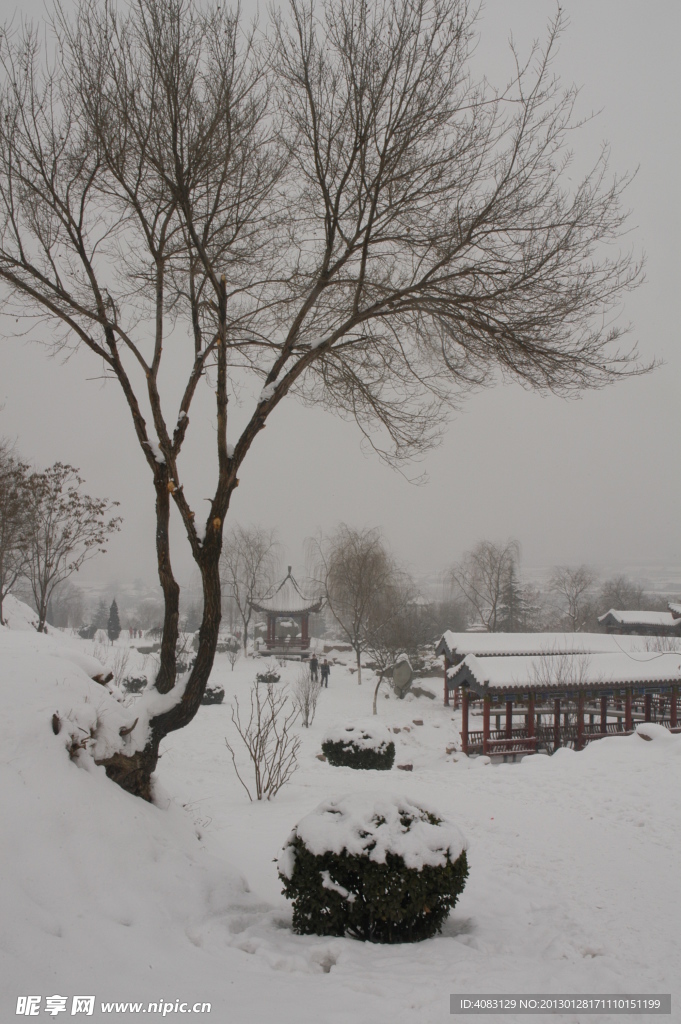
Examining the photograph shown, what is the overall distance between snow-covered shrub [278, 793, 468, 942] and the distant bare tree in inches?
2391

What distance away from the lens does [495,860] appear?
598 centimetres

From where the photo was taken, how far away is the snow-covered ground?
116 inches

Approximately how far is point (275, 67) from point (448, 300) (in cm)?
245

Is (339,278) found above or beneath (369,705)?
above

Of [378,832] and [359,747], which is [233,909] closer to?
[378,832]

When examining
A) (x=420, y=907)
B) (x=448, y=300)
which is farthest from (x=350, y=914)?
(x=448, y=300)

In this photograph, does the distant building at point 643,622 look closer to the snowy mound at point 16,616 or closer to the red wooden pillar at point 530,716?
the red wooden pillar at point 530,716

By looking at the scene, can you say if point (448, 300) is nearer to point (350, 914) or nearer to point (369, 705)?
point (350, 914)

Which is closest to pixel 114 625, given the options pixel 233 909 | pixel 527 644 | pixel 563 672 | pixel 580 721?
pixel 527 644

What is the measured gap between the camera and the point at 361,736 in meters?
13.2

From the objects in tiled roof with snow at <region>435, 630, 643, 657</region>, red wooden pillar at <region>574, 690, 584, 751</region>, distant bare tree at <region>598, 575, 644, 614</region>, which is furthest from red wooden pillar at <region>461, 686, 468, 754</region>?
distant bare tree at <region>598, 575, 644, 614</region>

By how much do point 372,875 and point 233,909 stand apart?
1113 mm

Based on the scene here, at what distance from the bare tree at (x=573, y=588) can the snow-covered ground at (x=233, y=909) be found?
4989 centimetres

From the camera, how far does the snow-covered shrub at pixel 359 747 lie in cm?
1305
